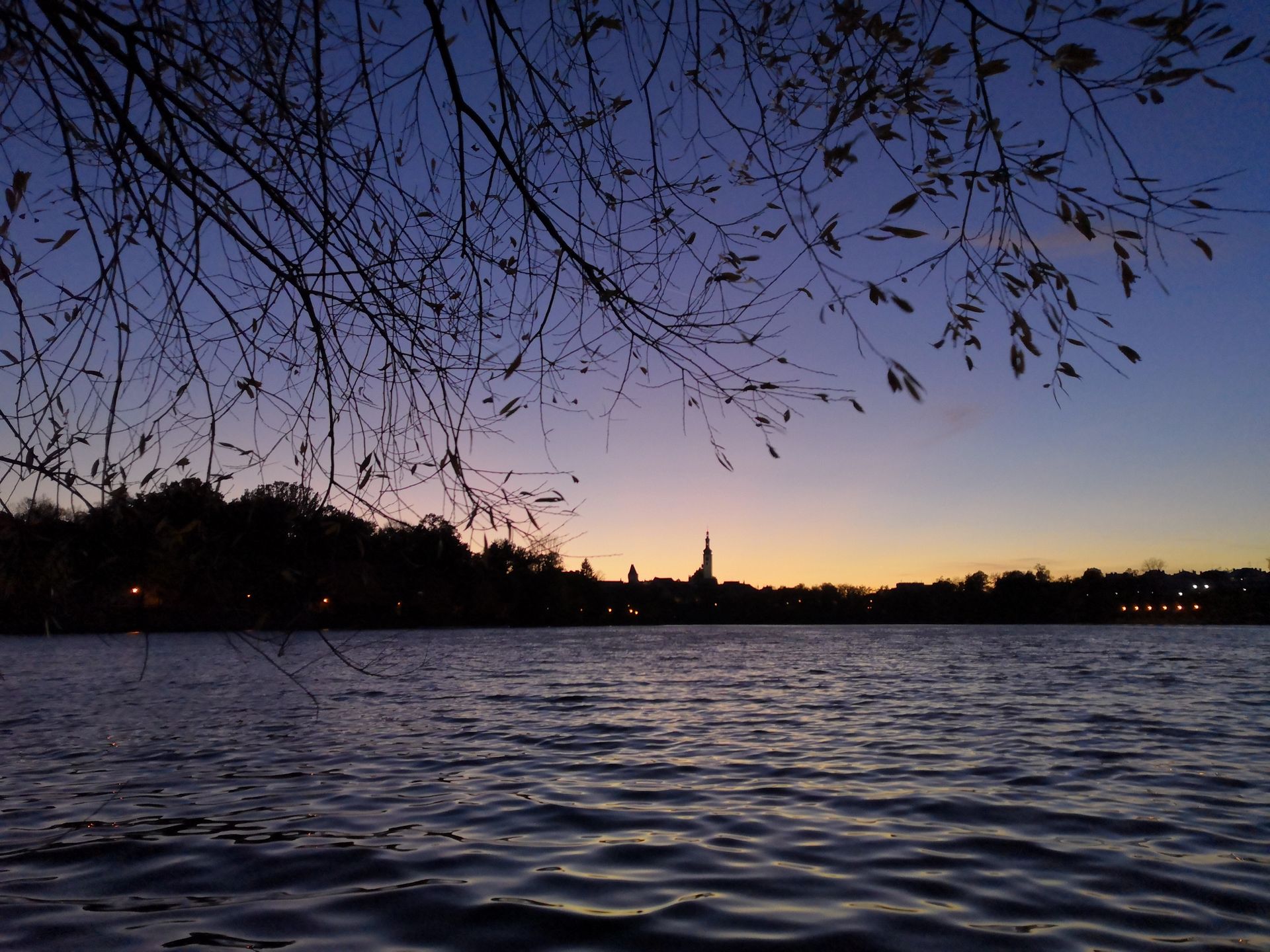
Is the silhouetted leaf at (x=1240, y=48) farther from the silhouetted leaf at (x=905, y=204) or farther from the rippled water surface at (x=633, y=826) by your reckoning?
the rippled water surface at (x=633, y=826)

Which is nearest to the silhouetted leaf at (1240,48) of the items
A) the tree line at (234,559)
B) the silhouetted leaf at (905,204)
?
the silhouetted leaf at (905,204)

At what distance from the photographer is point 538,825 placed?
26.3 feet

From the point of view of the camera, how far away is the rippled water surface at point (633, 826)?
216 inches

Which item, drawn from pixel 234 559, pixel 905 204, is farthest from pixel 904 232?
pixel 234 559

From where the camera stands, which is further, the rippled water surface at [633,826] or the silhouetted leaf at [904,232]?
the rippled water surface at [633,826]

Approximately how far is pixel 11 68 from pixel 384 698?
1817cm

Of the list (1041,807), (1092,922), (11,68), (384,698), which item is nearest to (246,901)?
(11,68)

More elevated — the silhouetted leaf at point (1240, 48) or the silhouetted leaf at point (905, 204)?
the silhouetted leaf at point (1240, 48)

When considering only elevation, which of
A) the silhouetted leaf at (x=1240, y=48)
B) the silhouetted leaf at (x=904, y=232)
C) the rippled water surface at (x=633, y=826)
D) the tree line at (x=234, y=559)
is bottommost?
the rippled water surface at (x=633, y=826)

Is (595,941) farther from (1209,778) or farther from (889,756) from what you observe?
(1209,778)

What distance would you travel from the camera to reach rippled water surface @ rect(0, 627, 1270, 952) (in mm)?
5492

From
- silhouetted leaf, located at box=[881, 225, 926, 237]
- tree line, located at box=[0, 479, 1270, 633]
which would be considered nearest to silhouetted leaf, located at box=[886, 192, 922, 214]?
silhouetted leaf, located at box=[881, 225, 926, 237]

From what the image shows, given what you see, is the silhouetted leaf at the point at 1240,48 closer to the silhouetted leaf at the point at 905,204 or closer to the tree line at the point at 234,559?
the silhouetted leaf at the point at 905,204

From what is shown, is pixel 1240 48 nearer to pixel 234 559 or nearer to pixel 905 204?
pixel 905 204
